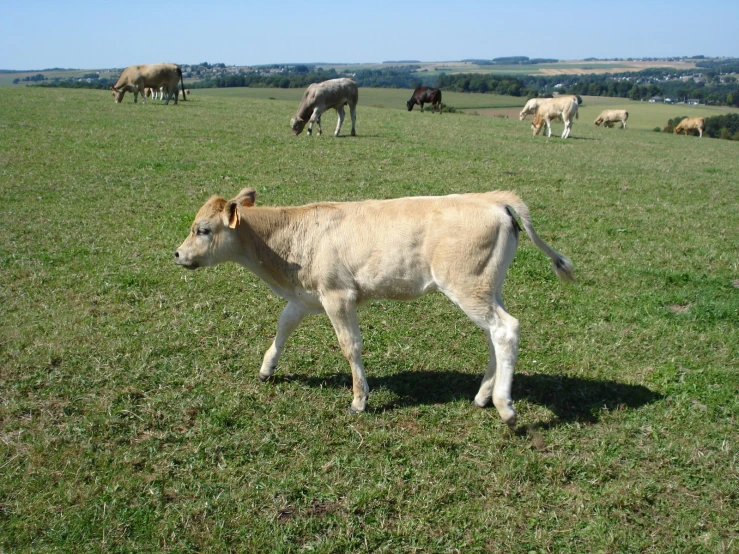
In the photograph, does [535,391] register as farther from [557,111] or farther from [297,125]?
[557,111]

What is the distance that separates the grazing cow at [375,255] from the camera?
5199 mm

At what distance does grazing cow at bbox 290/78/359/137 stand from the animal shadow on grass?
1650 centimetres

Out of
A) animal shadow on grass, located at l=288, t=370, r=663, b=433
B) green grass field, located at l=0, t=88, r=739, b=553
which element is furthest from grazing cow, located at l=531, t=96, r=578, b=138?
animal shadow on grass, located at l=288, t=370, r=663, b=433

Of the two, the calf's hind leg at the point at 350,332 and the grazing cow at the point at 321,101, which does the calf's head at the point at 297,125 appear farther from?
the calf's hind leg at the point at 350,332

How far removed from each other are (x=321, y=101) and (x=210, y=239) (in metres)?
17.2

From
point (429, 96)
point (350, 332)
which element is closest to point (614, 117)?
point (429, 96)

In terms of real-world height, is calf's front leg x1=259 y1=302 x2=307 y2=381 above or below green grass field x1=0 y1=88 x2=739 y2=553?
above

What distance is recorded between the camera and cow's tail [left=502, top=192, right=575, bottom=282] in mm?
5360

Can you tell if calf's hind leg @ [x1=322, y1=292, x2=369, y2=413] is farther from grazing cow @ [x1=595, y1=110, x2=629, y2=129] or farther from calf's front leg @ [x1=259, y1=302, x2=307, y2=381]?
grazing cow @ [x1=595, y1=110, x2=629, y2=129]

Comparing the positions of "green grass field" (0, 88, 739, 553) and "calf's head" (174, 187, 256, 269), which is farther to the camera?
"calf's head" (174, 187, 256, 269)

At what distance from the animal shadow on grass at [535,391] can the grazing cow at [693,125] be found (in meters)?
44.2

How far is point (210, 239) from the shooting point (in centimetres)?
584

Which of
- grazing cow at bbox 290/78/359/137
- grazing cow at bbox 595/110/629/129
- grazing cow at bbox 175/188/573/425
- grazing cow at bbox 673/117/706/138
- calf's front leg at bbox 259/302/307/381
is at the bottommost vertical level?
grazing cow at bbox 673/117/706/138

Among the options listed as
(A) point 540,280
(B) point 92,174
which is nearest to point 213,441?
(A) point 540,280
